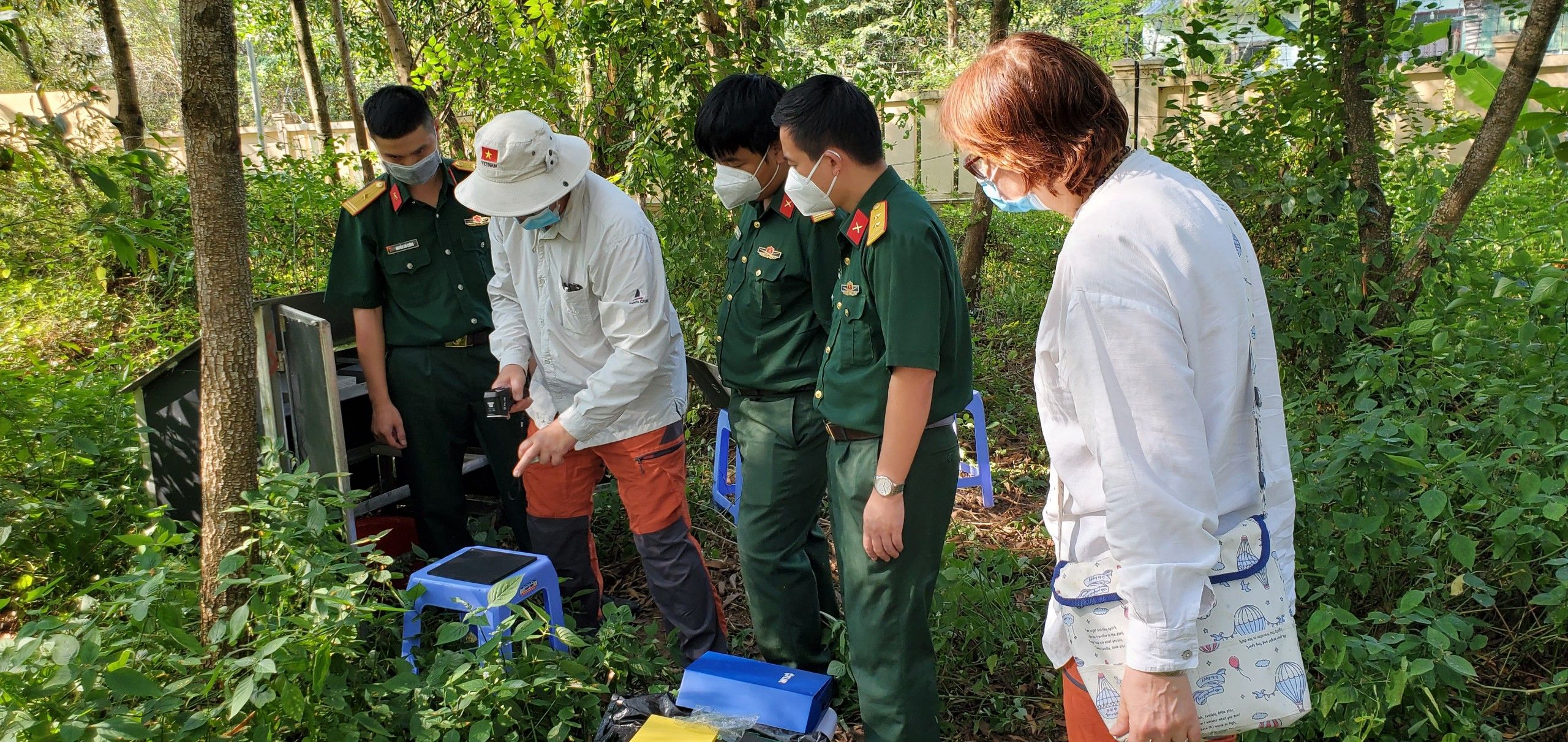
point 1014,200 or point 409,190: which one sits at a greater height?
point 1014,200

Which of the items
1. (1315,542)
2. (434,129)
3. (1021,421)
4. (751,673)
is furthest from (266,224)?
(1315,542)

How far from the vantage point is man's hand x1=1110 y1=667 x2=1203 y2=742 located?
1.35 m

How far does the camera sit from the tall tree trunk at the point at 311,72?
301 inches

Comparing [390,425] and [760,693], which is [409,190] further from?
[760,693]

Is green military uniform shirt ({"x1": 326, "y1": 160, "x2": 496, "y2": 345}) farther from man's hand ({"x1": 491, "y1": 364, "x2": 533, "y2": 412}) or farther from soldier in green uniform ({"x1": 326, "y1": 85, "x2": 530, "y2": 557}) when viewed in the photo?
man's hand ({"x1": 491, "y1": 364, "x2": 533, "y2": 412})

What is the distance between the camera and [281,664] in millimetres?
2209

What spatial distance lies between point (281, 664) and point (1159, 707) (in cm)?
184

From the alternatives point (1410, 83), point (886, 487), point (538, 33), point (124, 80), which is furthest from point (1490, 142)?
point (124, 80)

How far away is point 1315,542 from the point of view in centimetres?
281

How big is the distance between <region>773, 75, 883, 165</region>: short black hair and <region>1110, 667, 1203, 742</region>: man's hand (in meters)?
1.37

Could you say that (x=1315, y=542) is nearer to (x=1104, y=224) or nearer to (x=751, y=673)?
(x=751, y=673)

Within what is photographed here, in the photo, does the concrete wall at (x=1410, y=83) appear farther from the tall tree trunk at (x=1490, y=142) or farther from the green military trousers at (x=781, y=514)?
the green military trousers at (x=781, y=514)

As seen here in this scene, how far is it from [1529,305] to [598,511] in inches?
131

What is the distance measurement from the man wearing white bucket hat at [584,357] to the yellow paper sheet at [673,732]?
70cm
